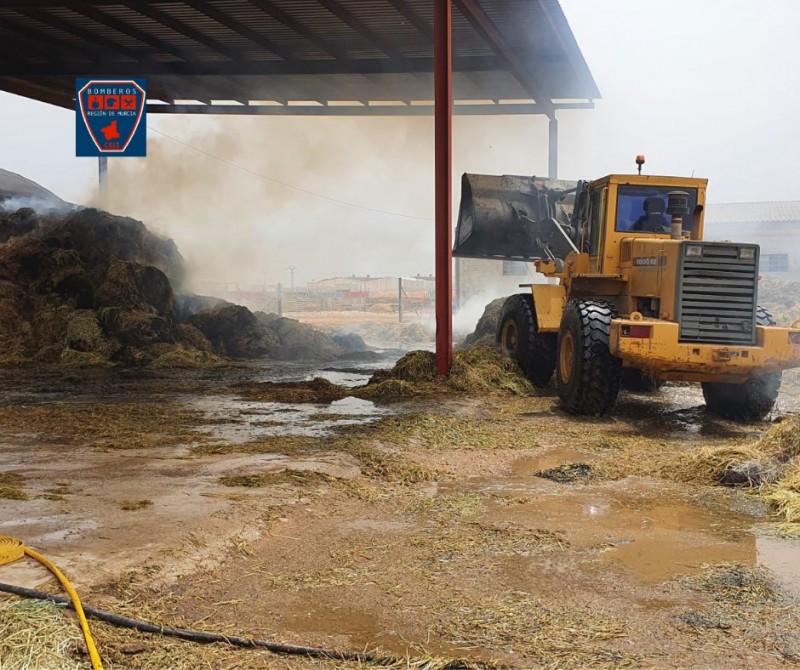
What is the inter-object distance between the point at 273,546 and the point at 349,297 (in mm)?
35489

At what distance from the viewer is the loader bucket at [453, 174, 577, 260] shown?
13195mm

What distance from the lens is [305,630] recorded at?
3869mm

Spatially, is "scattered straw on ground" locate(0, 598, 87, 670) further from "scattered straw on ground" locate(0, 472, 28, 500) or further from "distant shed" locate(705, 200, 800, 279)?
"distant shed" locate(705, 200, 800, 279)

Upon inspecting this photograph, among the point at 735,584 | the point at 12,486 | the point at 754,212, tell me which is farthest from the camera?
the point at 754,212

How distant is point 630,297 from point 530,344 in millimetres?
2129

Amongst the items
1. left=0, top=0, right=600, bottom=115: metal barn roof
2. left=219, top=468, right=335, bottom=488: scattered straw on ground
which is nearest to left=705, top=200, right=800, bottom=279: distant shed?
left=0, top=0, right=600, bottom=115: metal barn roof

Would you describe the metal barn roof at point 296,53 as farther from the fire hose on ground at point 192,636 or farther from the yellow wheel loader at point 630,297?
the fire hose on ground at point 192,636

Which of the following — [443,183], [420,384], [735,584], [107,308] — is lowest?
[420,384]

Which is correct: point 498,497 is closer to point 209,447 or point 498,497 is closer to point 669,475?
point 669,475

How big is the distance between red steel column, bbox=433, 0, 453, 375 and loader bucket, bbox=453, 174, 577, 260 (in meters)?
0.75

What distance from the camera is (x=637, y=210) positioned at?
10.7 metres

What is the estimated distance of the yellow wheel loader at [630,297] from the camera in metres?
9.24

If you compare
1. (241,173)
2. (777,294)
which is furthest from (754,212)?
(241,173)

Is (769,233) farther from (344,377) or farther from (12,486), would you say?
(12,486)
